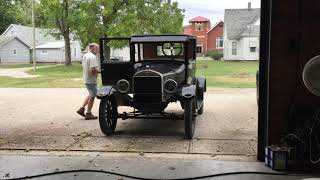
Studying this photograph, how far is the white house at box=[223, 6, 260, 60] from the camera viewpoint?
51125mm

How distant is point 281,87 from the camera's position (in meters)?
6.39

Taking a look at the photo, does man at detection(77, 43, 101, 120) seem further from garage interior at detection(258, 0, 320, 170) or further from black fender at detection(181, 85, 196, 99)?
garage interior at detection(258, 0, 320, 170)

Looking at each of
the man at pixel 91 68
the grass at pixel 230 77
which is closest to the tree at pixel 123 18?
the grass at pixel 230 77

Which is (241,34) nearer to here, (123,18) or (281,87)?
(123,18)

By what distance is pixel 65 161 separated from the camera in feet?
22.0

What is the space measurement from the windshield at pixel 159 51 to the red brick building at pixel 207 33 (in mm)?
50286

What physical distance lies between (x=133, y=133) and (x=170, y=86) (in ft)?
3.78

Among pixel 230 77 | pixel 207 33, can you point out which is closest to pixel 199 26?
pixel 207 33

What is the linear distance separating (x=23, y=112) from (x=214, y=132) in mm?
5358

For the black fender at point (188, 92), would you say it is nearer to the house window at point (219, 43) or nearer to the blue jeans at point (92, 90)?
the blue jeans at point (92, 90)

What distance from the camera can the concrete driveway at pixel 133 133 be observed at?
24.7 ft

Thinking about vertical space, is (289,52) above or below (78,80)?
above

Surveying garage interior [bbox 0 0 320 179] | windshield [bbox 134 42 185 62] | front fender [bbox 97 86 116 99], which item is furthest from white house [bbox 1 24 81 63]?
garage interior [bbox 0 0 320 179]

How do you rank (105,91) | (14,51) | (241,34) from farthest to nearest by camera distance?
(14,51) < (241,34) < (105,91)
